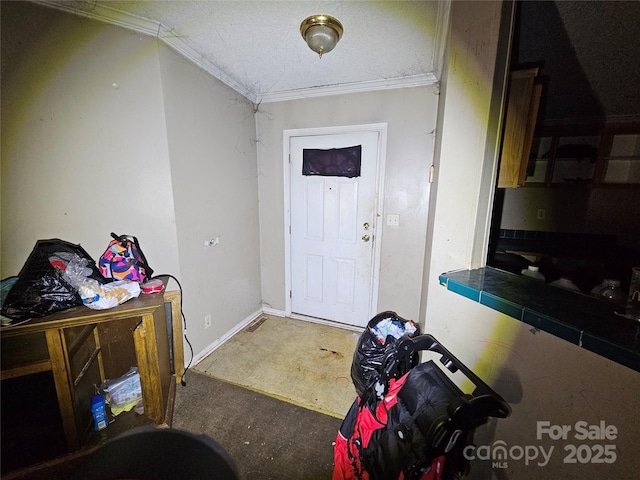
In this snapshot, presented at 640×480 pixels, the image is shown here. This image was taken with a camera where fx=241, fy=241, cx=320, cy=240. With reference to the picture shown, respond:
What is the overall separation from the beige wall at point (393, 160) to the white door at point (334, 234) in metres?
0.14

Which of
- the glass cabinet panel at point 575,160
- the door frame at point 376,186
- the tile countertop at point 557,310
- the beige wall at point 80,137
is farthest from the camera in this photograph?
the glass cabinet panel at point 575,160

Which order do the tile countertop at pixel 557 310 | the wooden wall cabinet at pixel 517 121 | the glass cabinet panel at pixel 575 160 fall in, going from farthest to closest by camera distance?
the glass cabinet panel at pixel 575 160
the wooden wall cabinet at pixel 517 121
the tile countertop at pixel 557 310

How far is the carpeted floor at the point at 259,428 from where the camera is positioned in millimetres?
1248

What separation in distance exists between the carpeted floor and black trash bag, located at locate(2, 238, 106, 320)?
3.14 feet

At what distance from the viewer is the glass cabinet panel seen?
2.45 meters

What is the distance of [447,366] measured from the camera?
0.82 metres

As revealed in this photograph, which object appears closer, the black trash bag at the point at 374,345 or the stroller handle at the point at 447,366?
the stroller handle at the point at 447,366

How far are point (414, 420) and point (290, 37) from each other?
6.78 feet

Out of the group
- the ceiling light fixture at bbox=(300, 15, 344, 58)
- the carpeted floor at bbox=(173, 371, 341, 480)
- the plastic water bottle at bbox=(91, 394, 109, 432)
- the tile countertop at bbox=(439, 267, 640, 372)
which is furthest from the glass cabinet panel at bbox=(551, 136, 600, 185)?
the plastic water bottle at bbox=(91, 394, 109, 432)

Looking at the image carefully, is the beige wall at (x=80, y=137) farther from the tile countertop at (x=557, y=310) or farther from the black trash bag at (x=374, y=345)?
the tile countertop at (x=557, y=310)

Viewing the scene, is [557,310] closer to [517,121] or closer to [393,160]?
[517,121]

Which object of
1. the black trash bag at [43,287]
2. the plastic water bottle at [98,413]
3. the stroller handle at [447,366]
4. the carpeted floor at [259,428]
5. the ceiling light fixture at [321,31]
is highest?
the ceiling light fixture at [321,31]

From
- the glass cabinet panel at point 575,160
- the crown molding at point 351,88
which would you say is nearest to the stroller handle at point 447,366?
the crown molding at point 351,88

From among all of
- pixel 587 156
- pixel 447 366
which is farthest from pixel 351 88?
pixel 587 156
